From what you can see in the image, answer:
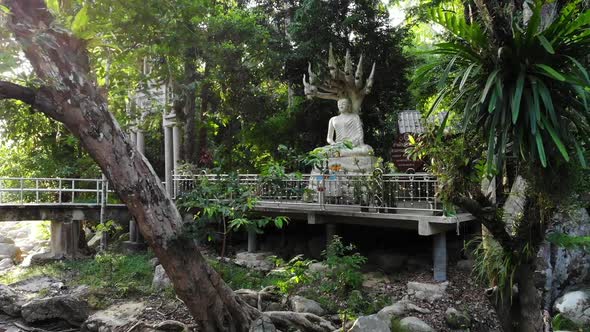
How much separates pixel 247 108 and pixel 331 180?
5.23 meters

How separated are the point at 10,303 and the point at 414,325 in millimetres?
6507

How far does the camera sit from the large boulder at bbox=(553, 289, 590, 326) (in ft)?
19.1

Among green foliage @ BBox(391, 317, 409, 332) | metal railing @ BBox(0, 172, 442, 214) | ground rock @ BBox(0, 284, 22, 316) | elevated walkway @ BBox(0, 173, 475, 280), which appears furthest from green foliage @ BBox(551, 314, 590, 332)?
ground rock @ BBox(0, 284, 22, 316)

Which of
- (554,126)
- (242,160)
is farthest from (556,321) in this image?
(242,160)

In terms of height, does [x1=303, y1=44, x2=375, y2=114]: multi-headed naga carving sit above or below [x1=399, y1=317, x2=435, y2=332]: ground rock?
above

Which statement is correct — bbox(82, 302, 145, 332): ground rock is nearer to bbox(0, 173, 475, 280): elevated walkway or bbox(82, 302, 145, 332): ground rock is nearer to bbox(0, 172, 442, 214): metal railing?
bbox(0, 172, 442, 214): metal railing

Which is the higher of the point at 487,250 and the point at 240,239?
the point at 487,250

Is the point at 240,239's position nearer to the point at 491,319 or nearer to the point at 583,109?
the point at 491,319

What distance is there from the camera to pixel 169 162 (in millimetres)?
10984

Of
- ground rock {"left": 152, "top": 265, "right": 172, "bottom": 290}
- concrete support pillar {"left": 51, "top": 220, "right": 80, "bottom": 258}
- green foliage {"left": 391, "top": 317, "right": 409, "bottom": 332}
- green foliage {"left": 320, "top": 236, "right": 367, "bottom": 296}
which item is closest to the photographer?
green foliage {"left": 391, "top": 317, "right": 409, "bottom": 332}

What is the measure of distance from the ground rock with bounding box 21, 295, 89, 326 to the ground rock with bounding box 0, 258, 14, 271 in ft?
16.5

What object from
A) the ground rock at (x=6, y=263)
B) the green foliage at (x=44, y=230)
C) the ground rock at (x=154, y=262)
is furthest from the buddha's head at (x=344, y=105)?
the green foliage at (x=44, y=230)

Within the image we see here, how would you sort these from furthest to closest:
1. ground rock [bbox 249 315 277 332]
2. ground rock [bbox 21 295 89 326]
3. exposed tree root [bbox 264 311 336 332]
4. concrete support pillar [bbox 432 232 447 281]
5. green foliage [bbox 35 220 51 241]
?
green foliage [bbox 35 220 51 241], concrete support pillar [bbox 432 232 447 281], ground rock [bbox 21 295 89 326], exposed tree root [bbox 264 311 336 332], ground rock [bbox 249 315 277 332]

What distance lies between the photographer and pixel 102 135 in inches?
155
